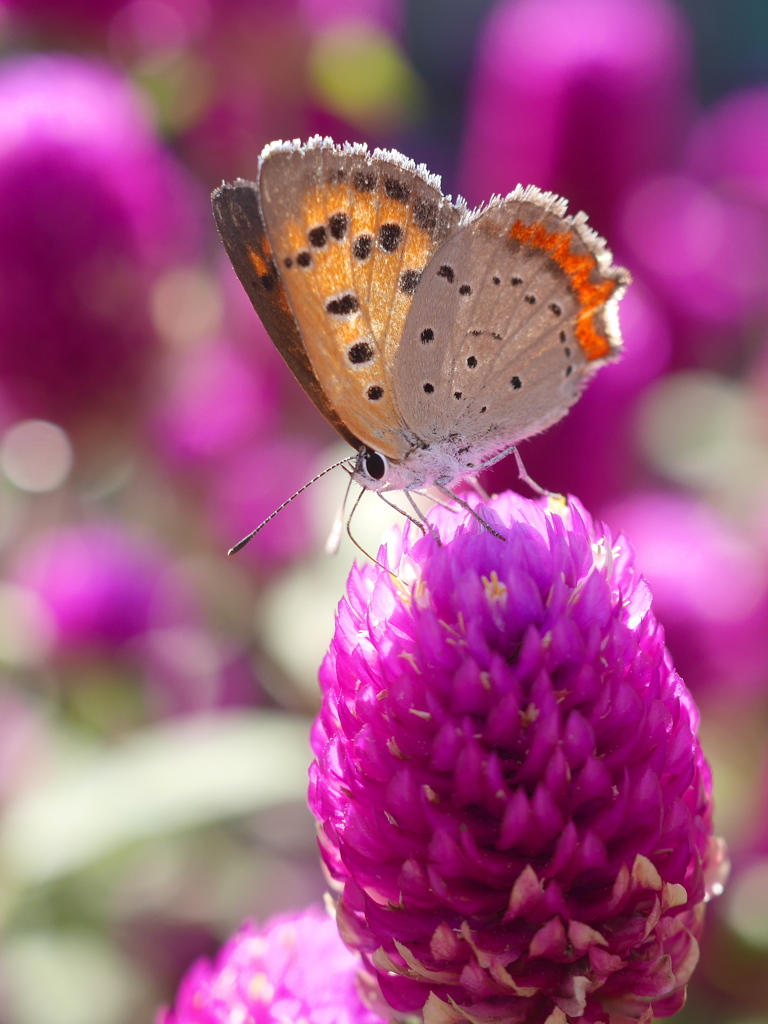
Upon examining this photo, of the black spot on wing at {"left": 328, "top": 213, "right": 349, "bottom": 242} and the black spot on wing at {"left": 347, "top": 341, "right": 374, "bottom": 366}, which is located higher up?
the black spot on wing at {"left": 328, "top": 213, "right": 349, "bottom": 242}

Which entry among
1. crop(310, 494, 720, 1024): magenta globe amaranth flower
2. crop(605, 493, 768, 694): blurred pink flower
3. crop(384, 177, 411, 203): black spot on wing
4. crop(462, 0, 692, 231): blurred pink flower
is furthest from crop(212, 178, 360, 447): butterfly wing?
crop(462, 0, 692, 231): blurred pink flower

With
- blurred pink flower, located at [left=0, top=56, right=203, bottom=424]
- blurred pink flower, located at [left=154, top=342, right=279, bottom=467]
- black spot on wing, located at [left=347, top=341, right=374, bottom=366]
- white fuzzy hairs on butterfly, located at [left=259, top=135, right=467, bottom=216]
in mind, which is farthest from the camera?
blurred pink flower, located at [left=154, top=342, right=279, bottom=467]

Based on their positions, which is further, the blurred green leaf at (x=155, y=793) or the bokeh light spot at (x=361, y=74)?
the bokeh light spot at (x=361, y=74)

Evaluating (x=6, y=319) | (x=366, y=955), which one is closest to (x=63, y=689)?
(x=6, y=319)

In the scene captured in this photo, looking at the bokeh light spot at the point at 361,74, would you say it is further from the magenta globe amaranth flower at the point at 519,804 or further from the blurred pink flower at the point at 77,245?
the magenta globe amaranth flower at the point at 519,804

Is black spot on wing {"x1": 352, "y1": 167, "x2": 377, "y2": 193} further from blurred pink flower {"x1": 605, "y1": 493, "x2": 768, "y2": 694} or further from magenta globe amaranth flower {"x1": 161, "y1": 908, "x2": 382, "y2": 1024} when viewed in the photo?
blurred pink flower {"x1": 605, "y1": 493, "x2": 768, "y2": 694}

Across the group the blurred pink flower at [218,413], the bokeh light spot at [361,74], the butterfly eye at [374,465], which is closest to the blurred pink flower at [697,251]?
the bokeh light spot at [361,74]

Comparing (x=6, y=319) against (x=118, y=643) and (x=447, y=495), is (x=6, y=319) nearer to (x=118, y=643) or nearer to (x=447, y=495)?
(x=118, y=643)

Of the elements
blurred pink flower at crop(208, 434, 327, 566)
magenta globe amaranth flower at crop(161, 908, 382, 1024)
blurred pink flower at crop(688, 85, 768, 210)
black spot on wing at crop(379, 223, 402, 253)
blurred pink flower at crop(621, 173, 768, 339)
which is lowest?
magenta globe amaranth flower at crop(161, 908, 382, 1024)
